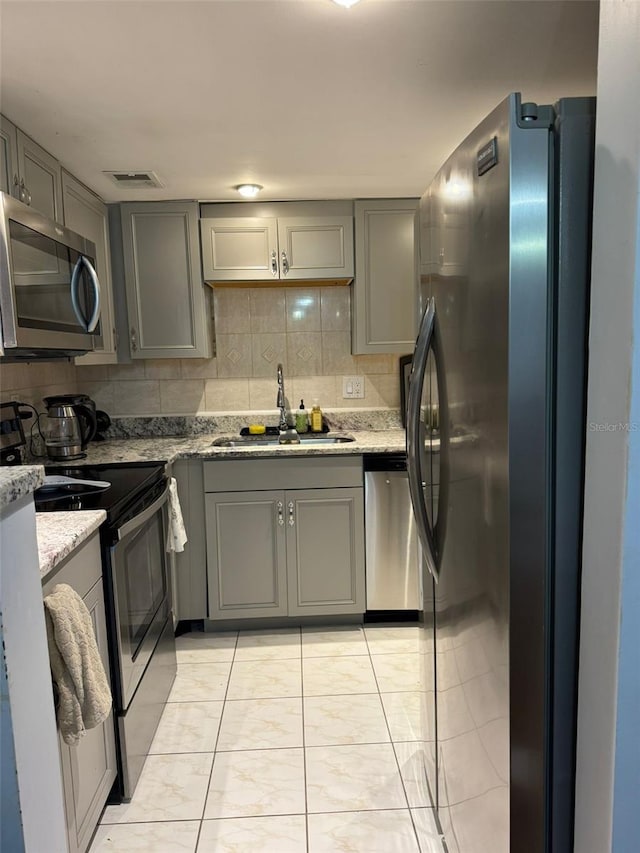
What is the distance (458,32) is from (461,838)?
6.49ft

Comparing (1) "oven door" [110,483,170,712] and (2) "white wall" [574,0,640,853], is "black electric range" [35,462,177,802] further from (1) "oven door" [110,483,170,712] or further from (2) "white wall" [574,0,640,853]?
(2) "white wall" [574,0,640,853]

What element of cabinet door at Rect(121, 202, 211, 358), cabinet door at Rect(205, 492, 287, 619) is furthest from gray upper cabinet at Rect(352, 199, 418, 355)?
cabinet door at Rect(205, 492, 287, 619)

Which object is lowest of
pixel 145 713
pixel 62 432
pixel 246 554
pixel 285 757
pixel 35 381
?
pixel 285 757

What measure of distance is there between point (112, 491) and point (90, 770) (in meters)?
0.80

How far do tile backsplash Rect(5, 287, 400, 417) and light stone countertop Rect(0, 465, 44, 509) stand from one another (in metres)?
2.46

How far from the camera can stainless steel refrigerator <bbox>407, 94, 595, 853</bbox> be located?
94 centimetres

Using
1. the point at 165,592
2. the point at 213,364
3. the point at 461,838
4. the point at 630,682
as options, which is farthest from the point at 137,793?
the point at 213,364

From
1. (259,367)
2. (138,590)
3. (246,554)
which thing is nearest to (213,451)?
(246,554)

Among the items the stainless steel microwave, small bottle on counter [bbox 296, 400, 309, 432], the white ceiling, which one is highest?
the white ceiling

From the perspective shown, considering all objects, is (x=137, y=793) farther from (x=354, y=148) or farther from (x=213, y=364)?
(x=354, y=148)

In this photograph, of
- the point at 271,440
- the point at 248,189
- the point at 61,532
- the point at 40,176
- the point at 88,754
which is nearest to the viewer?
the point at 61,532

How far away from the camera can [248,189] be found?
2736 millimetres

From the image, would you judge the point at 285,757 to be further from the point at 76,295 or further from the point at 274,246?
the point at 274,246

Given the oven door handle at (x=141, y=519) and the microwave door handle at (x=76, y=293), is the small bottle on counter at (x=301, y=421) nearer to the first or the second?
the oven door handle at (x=141, y=519)
